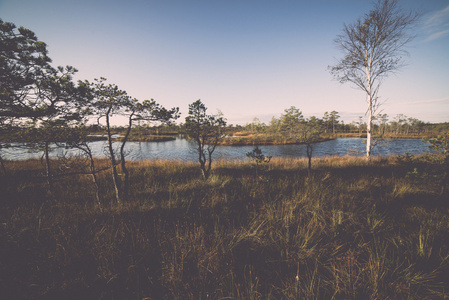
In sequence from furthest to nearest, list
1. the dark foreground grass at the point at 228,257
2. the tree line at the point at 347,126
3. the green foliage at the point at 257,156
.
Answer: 1. the tree line at the point at 347,126
2. the green foliage at the point at 257,156
3. the dark foreground grass at the point at 228,257

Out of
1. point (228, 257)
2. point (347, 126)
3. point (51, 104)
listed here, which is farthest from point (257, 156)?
point (347, 126)

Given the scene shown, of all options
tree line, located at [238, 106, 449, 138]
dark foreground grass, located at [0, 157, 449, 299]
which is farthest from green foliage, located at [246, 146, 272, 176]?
tree line, located at [238, 106, 449, 138]

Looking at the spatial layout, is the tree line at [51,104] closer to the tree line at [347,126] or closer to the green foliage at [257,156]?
the green foliage at [257,156]

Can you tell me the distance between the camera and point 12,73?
4.07 metres

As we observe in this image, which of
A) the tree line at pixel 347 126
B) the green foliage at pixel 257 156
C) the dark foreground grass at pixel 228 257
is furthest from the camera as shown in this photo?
the tree line at pixel 347 126

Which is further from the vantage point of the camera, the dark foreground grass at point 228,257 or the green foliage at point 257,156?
the green foliage at point 257,156

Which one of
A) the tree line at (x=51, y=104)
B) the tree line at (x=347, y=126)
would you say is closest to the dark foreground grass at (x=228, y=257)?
the tree line at (x=51, y=104)

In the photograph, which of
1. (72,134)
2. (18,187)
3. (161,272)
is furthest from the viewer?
(18,187)

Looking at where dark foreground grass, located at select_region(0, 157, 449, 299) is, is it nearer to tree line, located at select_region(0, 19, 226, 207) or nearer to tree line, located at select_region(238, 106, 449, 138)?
tree line, located at select_region(0, 19, 226, 207)

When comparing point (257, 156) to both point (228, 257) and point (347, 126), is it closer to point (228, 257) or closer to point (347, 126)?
point (228, 257)

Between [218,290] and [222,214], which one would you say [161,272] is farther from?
[222,214]

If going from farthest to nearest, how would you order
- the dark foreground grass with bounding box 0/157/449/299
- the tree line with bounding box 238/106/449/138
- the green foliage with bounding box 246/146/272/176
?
1. the tree line with bounding box 238/106/449/138
2. the green foliage with bounding box 246/146/272/176
3. the dark foreground grass with bounding box 0/157/449/299

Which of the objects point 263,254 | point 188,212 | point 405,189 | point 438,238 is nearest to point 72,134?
point 188,212

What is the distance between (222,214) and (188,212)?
0.87 m
